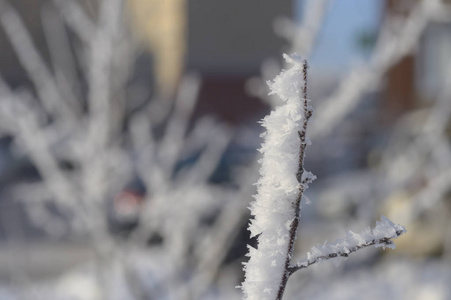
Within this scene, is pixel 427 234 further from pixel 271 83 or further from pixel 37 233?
pixel 271 83

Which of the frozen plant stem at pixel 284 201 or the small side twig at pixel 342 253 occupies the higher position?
the frozen plant stem at pixel 284 201

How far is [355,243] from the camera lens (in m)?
0.67

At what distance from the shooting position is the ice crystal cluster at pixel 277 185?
1.98 feet

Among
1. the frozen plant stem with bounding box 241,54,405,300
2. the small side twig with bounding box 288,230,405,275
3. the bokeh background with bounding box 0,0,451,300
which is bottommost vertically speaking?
the small side twig with bounding box 288,230,405,275

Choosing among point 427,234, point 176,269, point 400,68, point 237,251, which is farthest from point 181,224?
point 400,68

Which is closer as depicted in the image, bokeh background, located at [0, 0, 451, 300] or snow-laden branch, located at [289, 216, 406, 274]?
snow-laden branch, located at [289, 216, 406, 274]

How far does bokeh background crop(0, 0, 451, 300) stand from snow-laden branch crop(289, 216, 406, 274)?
149 mm

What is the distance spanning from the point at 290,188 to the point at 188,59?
18.1 meters

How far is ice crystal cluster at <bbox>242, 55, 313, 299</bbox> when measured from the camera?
0.60 meters

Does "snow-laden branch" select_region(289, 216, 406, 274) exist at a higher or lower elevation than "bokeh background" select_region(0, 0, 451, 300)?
lower

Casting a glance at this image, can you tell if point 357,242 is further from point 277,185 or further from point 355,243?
point 277,185

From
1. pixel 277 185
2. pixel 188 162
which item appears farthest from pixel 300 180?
pixel 188 162

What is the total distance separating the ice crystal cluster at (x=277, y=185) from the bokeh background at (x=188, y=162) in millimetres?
46

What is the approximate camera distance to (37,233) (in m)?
10.3
